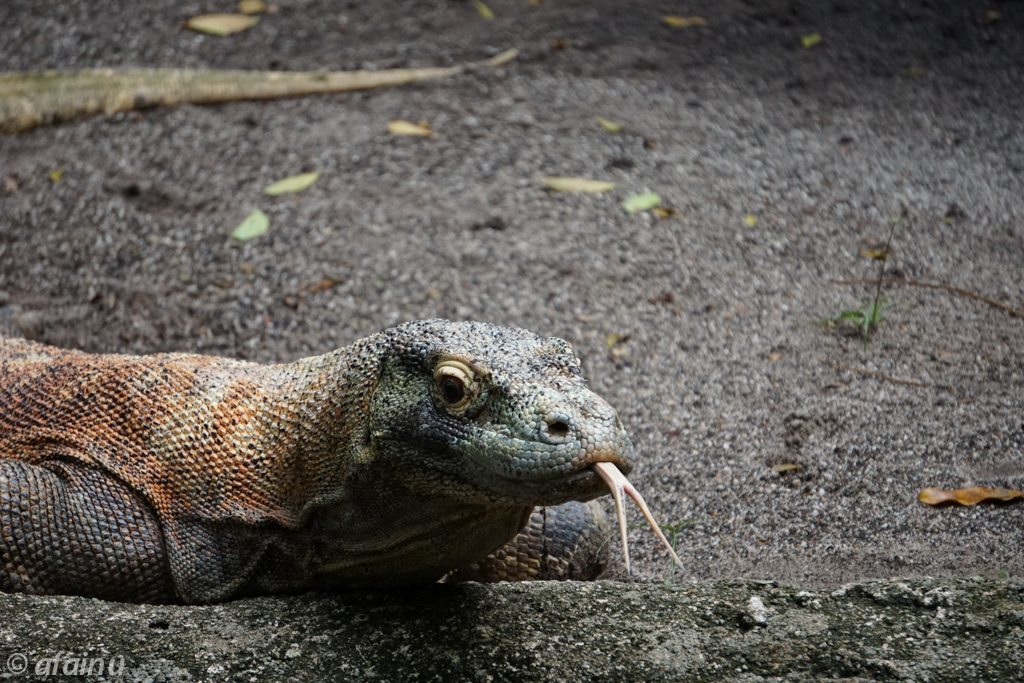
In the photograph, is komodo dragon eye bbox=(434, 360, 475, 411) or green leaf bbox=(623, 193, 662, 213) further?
green leaf bbox=(623, 193, 662, 213)

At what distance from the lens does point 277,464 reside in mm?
2891

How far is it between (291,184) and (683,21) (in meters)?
3.62

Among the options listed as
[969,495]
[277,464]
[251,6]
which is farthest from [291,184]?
[969,495]

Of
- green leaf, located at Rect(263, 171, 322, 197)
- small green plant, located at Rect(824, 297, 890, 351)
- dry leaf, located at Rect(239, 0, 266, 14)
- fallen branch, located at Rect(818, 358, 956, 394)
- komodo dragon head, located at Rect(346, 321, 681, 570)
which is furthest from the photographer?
dry leaf, located at Rect(239, 0, 266, 14)

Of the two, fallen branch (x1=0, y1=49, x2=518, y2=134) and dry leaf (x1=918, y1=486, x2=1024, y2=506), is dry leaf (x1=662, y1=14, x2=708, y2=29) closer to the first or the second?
fallen branch (x1=0, y1=49, x2=518, y2=134)

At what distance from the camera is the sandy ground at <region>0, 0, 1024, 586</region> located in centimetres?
367

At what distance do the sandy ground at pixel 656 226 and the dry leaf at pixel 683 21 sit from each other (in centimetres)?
7

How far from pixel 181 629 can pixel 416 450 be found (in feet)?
2.91

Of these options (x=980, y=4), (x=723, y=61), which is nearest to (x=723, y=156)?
(x=723, y=61)

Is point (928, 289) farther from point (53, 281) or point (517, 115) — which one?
point (53, 281)

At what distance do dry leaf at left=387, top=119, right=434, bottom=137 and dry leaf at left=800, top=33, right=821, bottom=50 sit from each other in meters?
3.07

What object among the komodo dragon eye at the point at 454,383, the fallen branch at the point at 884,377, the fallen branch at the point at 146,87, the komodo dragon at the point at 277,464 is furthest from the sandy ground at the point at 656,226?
the komodo dragon eye at the point at 454,383

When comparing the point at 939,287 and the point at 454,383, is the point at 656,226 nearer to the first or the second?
the point at 939,287

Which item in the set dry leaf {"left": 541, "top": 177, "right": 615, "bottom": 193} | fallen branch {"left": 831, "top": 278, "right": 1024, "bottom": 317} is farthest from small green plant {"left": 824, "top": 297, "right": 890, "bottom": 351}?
dry leaf {"left": 541, "top": 177, "right": 615, "bottom": 193}
